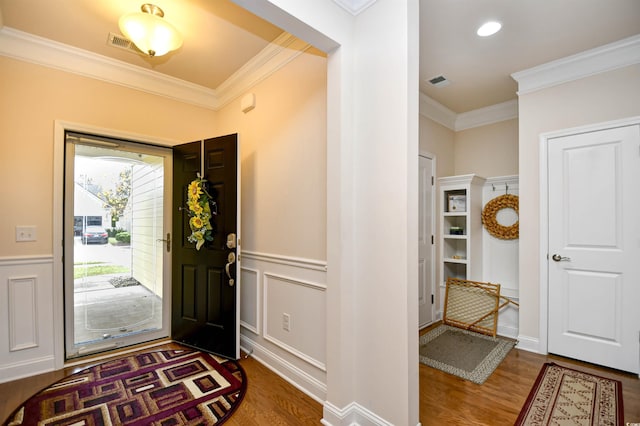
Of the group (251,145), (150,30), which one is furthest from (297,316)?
(150,30)

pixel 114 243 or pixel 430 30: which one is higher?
pixel 430 30

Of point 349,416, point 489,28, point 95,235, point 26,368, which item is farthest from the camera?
point 95,235

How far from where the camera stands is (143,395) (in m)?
2.15

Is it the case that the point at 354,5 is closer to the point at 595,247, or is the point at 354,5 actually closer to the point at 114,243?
the point at 595,247

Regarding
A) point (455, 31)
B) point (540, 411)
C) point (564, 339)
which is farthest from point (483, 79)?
point (540, 411)

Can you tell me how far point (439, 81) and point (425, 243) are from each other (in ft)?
6.16

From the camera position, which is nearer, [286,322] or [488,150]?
[286,322]

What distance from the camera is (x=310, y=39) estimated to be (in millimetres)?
1802

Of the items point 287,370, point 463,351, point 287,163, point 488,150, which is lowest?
point 463,351

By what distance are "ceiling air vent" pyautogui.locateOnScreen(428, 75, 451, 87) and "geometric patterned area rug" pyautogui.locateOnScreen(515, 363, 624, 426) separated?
2.91 meters

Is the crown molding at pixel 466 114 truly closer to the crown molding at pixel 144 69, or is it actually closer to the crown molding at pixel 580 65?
the crown molding at pixel 580 65

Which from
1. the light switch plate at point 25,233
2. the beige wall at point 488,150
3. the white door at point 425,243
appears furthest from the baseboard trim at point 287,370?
the beige wall at point 488,150

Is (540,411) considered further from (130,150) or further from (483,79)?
(130,150)

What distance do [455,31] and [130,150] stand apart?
10.7 ft
